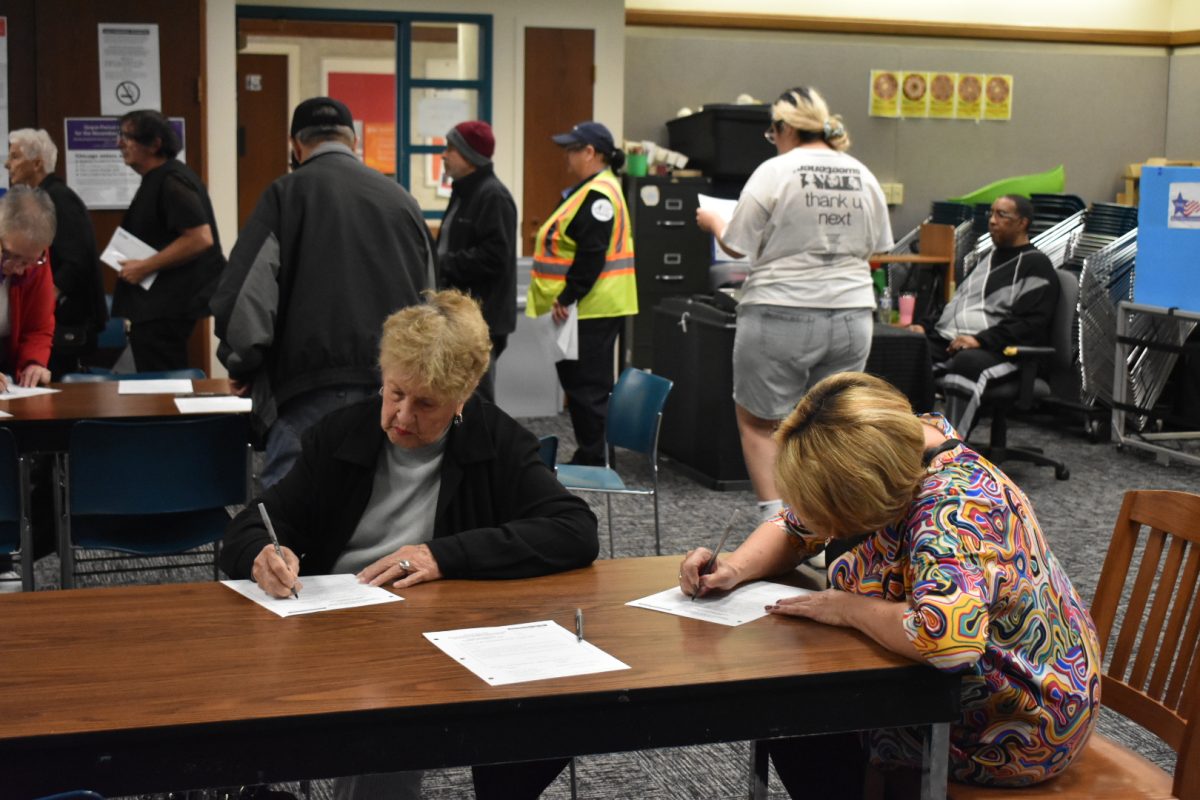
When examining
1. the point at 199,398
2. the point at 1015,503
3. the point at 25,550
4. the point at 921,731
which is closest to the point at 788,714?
the point at 921,731

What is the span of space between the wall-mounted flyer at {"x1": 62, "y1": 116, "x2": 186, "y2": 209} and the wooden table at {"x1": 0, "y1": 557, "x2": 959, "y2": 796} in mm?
5387

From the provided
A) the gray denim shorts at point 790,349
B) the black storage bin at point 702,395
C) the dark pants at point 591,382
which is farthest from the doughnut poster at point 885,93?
Result: the gray denim shorts at point 790,349

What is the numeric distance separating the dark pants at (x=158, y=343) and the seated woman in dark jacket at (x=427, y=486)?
10.5 ft

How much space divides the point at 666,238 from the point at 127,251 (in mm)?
3628

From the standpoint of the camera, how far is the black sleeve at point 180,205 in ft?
17.2

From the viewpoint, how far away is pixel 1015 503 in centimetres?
191

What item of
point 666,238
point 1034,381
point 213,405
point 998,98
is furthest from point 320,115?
point 998,98

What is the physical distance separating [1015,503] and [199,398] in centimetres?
290

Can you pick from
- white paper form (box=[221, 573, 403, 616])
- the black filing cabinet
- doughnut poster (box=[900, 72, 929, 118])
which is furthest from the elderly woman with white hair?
doughnut poster (box=[900, 72, 929, 118])

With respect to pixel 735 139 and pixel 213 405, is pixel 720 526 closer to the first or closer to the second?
pixel 213 405

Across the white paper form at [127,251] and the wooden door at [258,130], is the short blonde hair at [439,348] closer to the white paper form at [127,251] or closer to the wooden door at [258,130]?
the white paper form at [127,251]

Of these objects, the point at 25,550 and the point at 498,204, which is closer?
the point at 25,550

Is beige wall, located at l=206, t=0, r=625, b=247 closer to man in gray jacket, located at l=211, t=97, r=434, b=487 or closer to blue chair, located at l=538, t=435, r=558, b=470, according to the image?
man in gray jacket, located at l=211, t=97, r=434, b=487

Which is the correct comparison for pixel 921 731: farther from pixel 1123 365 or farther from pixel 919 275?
pixel 919 275
